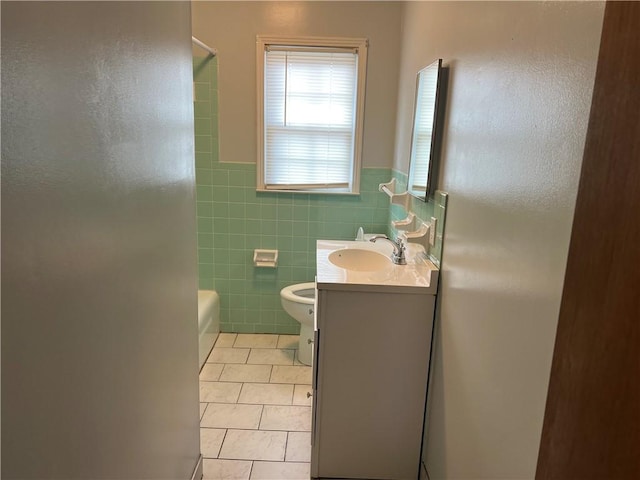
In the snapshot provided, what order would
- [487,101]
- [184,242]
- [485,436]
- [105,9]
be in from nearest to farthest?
[105,9], [485,436], [487,101], [184,242]

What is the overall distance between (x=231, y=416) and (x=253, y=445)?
0.28 metres

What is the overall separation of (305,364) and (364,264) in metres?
1.03

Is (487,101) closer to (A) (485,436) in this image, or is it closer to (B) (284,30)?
(A) (485,436)

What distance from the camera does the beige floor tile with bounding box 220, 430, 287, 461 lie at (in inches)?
87.6

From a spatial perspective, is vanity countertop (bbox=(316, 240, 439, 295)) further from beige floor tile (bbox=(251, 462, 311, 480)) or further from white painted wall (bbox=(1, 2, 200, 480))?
beige floor tile (bbox=(251, 462, 311, 480))

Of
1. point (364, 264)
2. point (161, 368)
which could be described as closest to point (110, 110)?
point (161, 368)

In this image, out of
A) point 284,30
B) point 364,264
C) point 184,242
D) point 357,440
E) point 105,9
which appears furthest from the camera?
point 284,30

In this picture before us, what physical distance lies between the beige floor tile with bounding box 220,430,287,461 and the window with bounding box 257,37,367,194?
170 centimetres

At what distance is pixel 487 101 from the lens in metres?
1.44

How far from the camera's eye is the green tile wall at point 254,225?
3334mm

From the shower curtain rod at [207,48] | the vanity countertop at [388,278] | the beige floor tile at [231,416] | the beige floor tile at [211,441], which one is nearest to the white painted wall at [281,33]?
the shower curtain rod at [207,48]

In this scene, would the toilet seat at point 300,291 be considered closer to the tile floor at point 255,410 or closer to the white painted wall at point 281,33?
the tile floor at point 255,410

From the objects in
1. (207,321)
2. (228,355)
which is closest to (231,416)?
(228,355)

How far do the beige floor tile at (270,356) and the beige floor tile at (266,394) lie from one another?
291 mm
